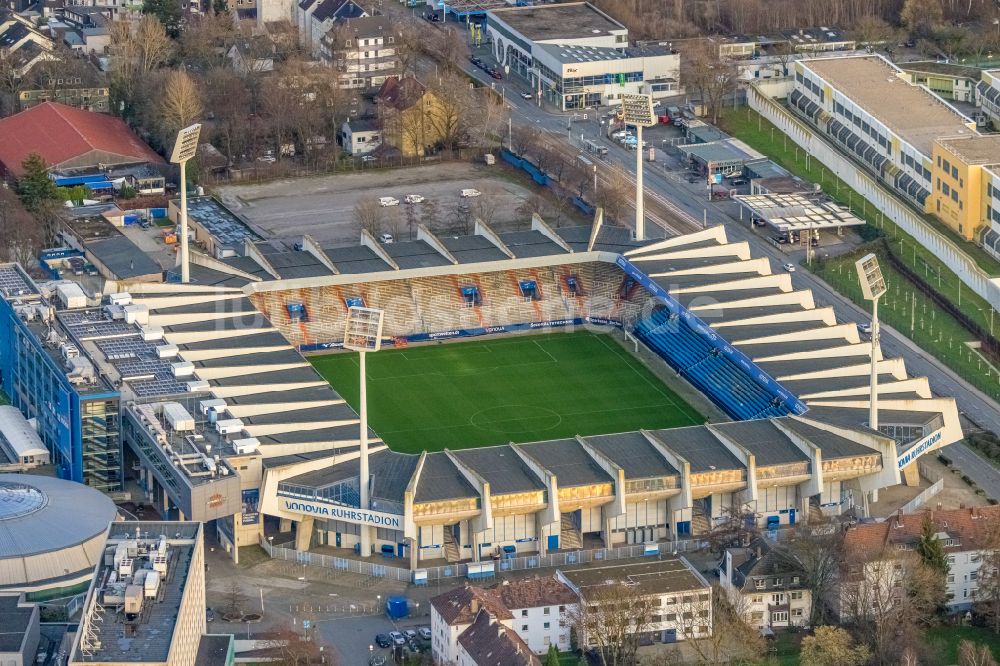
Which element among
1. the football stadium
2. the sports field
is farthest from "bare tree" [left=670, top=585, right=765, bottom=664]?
the sports field

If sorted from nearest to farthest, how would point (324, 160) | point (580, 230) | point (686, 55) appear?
point (580, 230)
point (324, 160)
point (686, 55)

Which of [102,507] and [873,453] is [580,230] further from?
[102,507]

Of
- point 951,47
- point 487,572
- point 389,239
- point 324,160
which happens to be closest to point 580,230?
point 389,239

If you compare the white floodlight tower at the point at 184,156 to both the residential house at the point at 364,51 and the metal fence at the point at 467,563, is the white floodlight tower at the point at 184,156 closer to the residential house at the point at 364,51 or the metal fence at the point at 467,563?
the metal fence at the point at 467,563

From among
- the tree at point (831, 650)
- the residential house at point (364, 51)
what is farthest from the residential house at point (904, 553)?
the residential house at point (364, 51)

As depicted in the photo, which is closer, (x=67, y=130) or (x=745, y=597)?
(x=745, y=597)

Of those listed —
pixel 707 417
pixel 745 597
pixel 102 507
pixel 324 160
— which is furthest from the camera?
pixel 324 160
